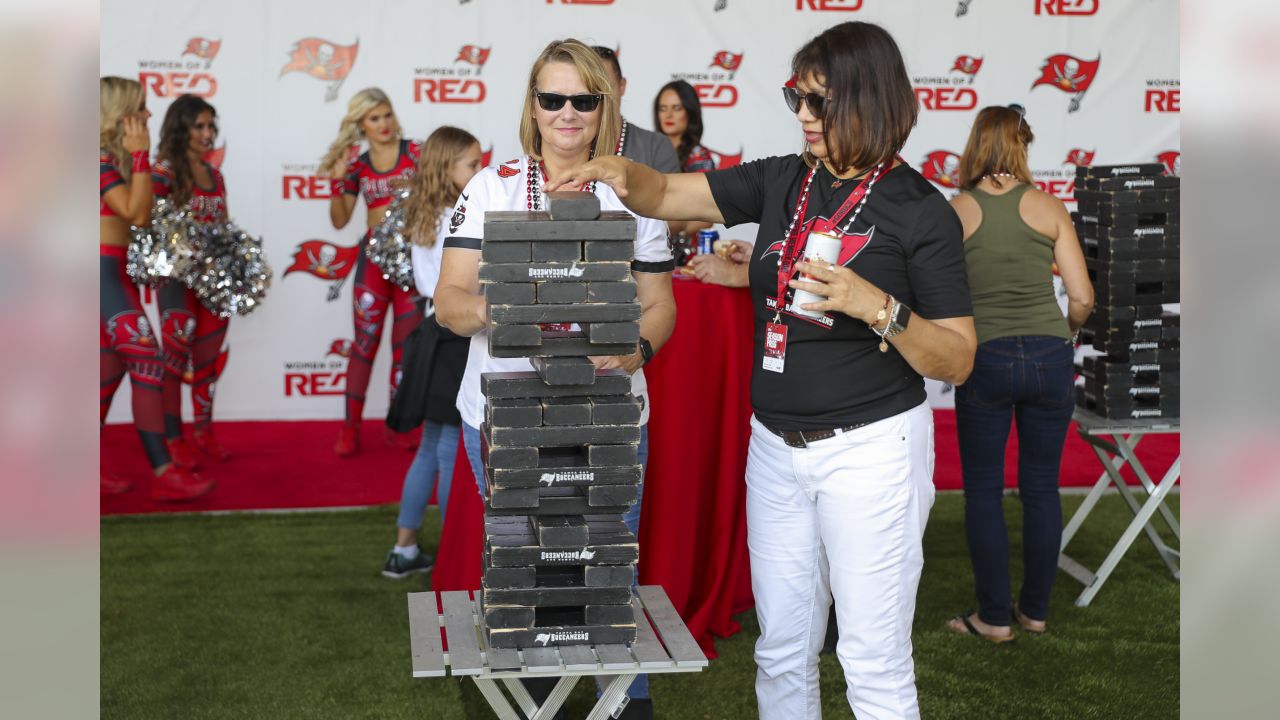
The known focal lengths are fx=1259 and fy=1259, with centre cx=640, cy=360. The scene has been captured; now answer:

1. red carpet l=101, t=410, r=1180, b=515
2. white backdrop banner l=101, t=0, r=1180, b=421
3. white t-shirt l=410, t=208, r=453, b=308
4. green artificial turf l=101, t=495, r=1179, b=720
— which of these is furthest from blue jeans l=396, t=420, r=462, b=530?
white backdrop banner l=101, t=0, r=1180, b=421

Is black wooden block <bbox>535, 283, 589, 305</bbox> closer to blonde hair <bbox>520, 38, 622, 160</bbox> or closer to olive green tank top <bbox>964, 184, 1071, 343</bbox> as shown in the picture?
blonde hair <bbox>520, 38, 622, 160</bbox>

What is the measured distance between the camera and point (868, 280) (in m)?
2.31

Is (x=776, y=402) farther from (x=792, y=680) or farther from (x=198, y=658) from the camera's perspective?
(x=198, y=658)

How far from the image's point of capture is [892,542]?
7.72 feet

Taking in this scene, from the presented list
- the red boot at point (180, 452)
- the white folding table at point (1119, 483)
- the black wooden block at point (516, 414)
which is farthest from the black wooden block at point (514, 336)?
the red boot at point (180, 452)

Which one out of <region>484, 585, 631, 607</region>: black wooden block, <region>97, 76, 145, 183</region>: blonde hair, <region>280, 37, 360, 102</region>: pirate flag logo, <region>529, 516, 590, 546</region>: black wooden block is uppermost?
<region>280, 37, 360, 102</region>: pirate flag logo

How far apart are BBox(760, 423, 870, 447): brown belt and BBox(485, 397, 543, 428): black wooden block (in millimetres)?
472

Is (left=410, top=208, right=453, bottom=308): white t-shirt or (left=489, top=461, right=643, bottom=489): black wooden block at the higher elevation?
(left=410, top=208, right=453, bottom=308): white t-shirt

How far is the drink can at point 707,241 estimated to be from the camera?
13.9 ft

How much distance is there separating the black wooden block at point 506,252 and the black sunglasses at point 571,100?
564 mm

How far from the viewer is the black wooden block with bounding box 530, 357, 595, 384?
92.1 inches

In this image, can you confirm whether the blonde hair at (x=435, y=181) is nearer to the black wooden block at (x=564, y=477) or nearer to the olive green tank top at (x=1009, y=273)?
the olive green tank top at (x=1009, y=273)

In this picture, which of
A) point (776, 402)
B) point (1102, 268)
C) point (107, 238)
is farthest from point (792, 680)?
point (107, 238)

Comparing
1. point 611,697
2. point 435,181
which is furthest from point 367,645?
point 611,697
